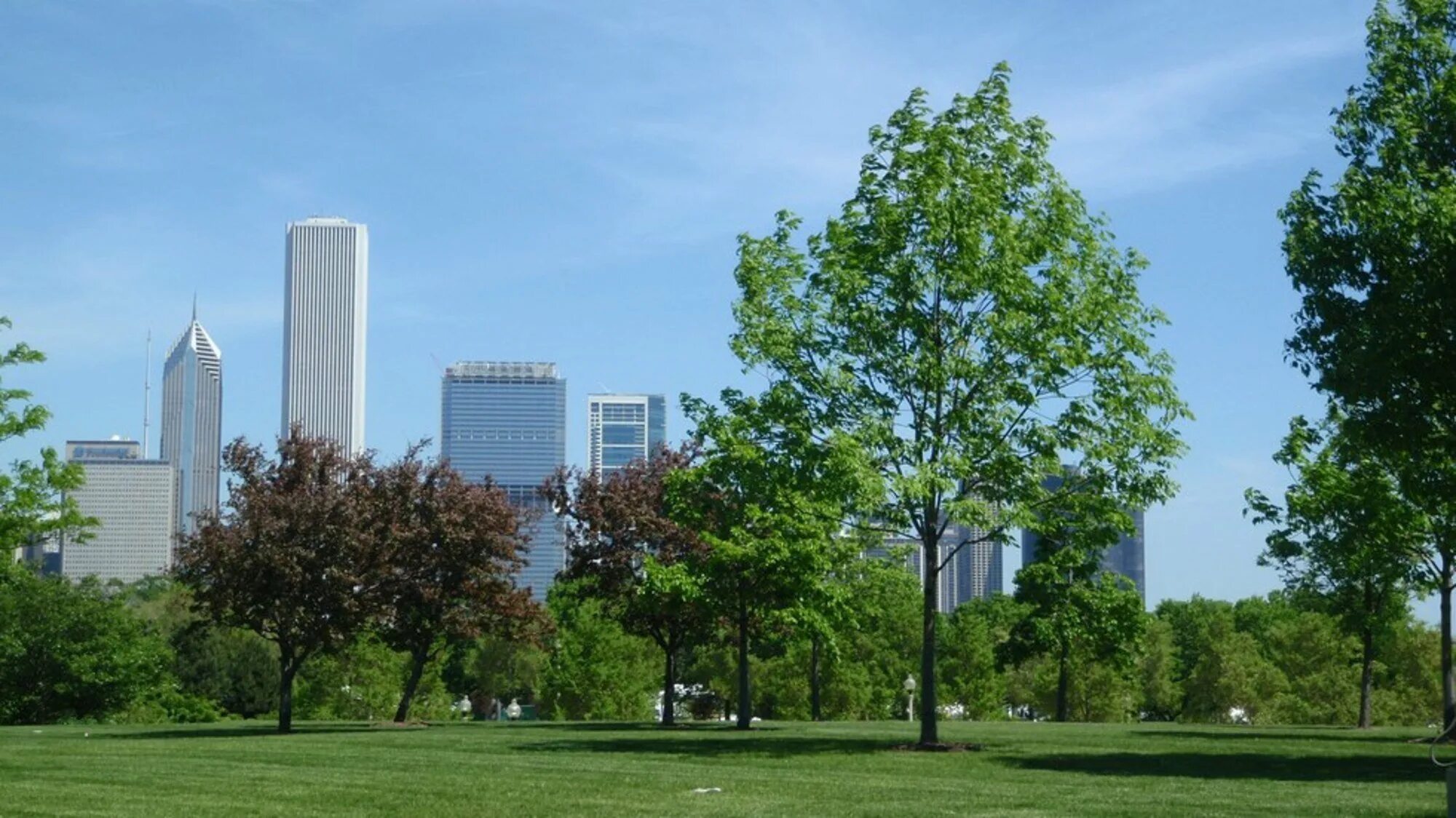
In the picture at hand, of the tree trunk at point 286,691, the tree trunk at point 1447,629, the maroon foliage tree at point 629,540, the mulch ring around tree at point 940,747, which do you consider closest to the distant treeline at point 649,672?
the maroon foliage tree at point 629,540

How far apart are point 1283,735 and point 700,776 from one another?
934 inches

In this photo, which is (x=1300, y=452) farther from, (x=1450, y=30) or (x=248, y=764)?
(x=248, y=764)

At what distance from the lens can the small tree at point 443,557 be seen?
41.9 meters

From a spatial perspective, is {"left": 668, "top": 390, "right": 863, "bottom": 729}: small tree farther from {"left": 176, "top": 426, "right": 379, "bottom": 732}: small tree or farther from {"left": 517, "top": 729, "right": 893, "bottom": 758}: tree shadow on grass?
{"left": 176, "top": 426, "right": 379, "bottom": 732}: small tree

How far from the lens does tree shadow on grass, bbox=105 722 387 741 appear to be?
36469 mm

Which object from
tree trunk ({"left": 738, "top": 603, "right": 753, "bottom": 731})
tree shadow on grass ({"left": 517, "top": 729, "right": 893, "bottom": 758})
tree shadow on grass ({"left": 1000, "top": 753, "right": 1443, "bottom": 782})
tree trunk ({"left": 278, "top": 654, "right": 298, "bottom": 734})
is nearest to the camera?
tree shadow on grass ({"left": 1000, "top": 753, "right": 1443, "bottom": 782})

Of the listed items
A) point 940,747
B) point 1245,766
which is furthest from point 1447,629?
→ point 1245,766

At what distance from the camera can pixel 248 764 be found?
23.9 metres

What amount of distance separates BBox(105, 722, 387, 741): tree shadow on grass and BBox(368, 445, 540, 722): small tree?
3.06 m

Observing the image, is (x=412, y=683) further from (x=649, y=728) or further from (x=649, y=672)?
(x=649, y=672)

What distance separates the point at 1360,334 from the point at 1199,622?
94.4m

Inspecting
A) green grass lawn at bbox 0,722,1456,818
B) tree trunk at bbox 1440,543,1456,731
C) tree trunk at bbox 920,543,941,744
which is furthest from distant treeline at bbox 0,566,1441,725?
tree trunk at bbox 1440,543,1456,731

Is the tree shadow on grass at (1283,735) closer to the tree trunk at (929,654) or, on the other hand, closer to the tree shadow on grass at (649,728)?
the tree trunk at (929,654)

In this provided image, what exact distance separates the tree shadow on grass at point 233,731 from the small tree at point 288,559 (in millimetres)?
1019
